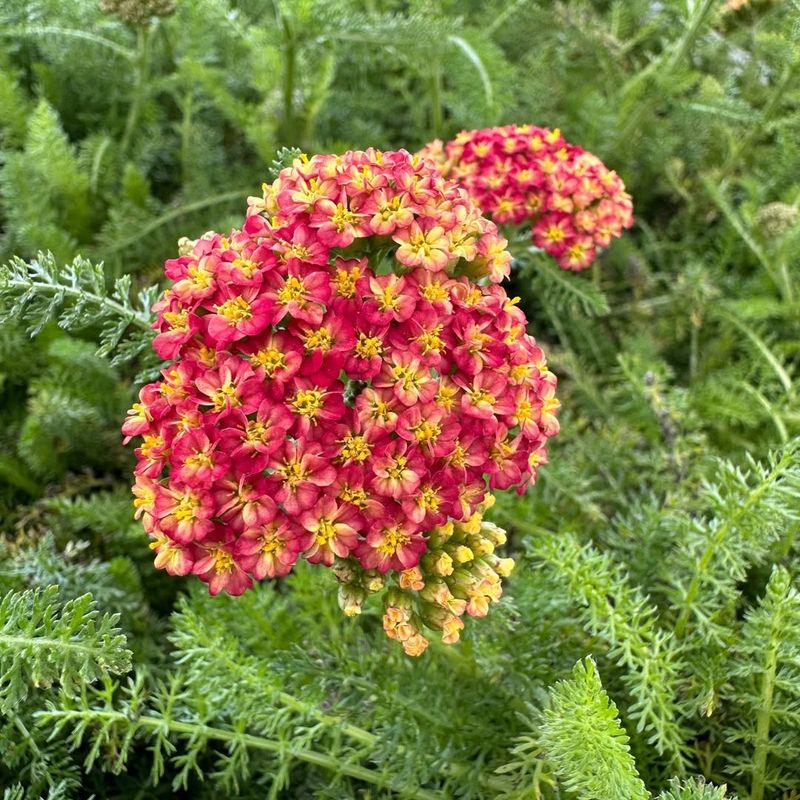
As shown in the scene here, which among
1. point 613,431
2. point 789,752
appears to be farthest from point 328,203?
point 613,431

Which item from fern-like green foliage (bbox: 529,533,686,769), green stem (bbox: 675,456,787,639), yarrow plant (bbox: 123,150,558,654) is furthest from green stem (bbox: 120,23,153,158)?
green stem (bbox: 675,456,787,639)

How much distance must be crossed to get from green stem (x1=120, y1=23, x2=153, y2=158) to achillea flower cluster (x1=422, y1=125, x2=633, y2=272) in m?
0.94

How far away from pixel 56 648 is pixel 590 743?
68cm

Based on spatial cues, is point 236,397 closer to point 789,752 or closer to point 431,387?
point 431,387

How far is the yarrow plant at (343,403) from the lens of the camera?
0.98m

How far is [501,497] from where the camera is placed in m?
1.62

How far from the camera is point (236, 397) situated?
0.98 m

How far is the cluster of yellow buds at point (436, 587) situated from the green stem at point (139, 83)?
1.56 m

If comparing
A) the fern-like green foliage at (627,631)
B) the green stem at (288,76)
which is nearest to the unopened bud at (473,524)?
the fern-like green foliage at (627,631)

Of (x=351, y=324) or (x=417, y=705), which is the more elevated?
(x=351, y=324)

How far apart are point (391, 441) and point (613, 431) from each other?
→ 45.0 inches

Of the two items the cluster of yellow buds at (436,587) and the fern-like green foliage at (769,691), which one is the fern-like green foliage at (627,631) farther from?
the cluster of yellow buds at (436,587)

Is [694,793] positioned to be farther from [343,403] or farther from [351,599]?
[343,403]

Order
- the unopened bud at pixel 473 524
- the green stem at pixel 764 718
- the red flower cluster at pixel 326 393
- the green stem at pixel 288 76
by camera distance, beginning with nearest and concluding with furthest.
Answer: the red flower cluster at pixel 326 393 → the unopened bud at pixel 473 524 → the green stem at pixel 764 718 → the green stem at pixel 288 76
